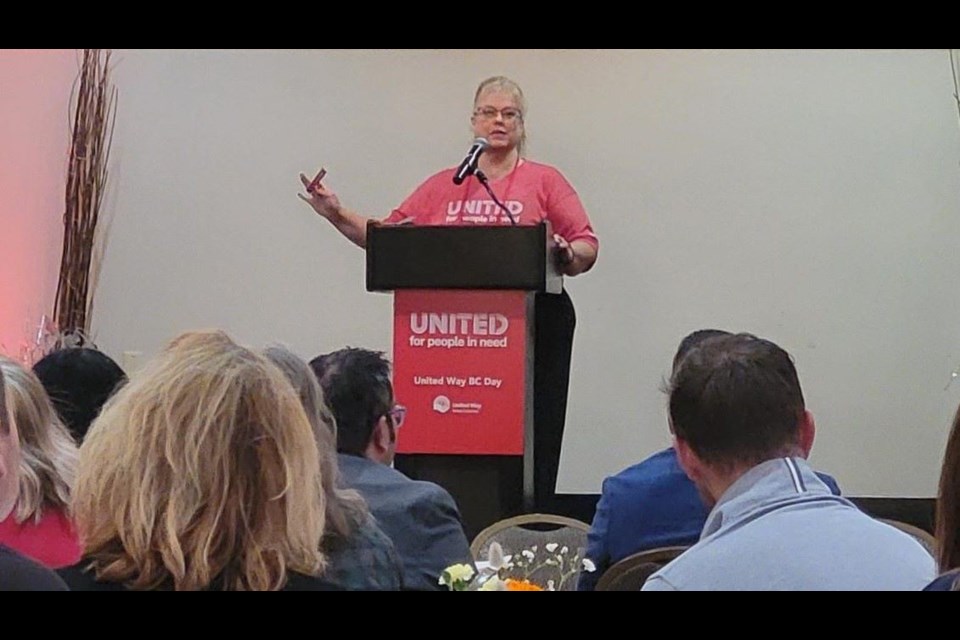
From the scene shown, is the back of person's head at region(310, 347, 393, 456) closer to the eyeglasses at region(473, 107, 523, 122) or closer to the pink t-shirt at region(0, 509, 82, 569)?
the pink t-shirt at region(0, 509, 82, 569)

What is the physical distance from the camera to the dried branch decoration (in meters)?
5.37

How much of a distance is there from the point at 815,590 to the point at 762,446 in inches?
16.4

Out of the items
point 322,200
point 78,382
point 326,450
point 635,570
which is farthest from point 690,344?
point 322,200

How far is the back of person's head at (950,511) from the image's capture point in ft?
4.80

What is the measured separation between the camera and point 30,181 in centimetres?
525

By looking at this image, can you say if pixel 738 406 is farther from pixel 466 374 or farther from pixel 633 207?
pixel 633 207

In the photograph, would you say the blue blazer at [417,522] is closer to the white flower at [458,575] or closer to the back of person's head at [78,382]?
the white flower at [458,575]

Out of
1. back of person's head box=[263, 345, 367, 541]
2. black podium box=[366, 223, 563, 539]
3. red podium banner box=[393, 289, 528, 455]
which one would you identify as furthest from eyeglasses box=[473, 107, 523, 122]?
back of person's head box=[263, 345, 367, 541]

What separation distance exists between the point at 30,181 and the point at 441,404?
2.93m

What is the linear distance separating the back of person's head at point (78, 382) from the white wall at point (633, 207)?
2738mm

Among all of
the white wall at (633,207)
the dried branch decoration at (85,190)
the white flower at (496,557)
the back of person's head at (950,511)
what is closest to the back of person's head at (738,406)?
the back of person's head at (950,511)
